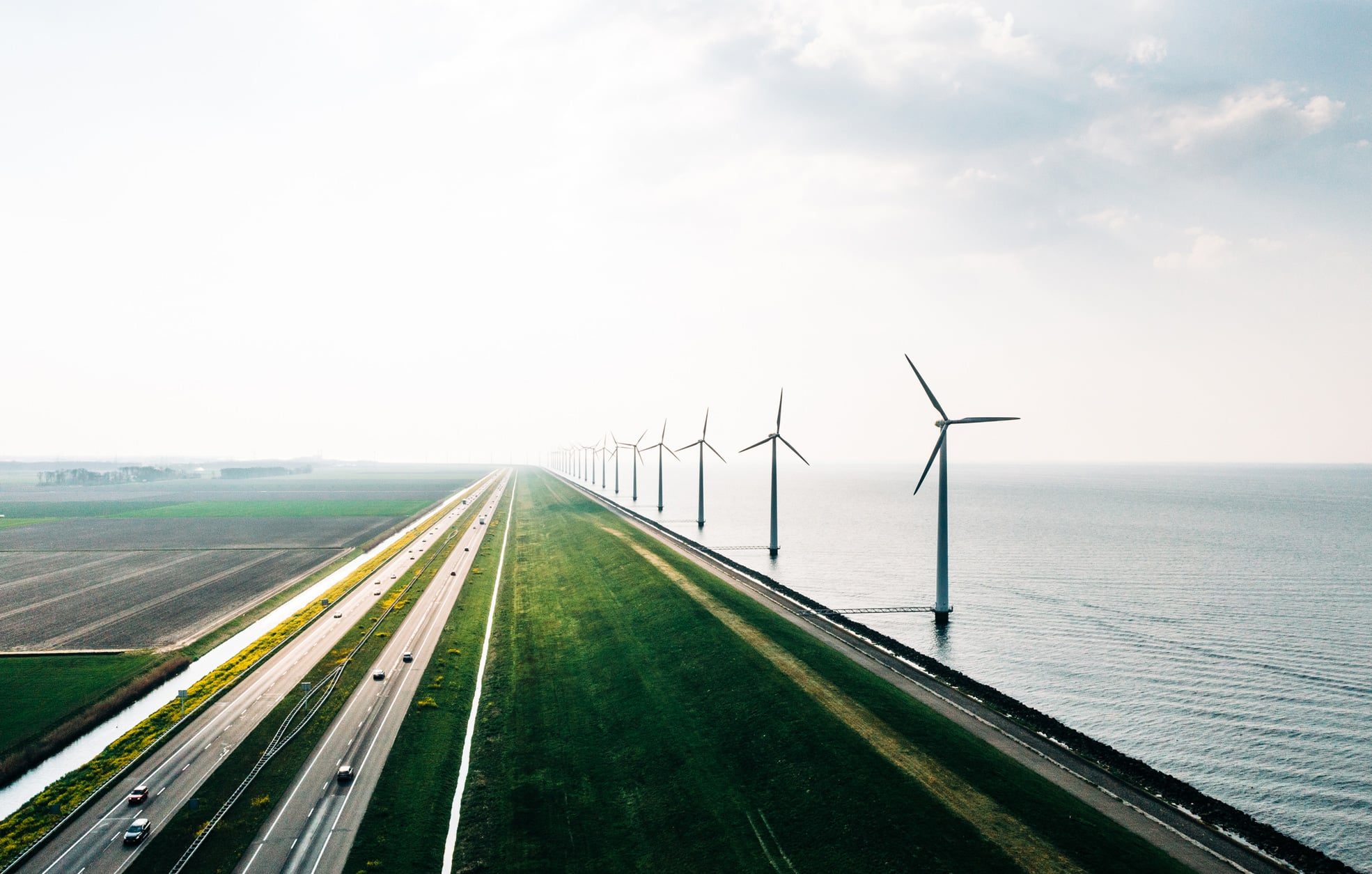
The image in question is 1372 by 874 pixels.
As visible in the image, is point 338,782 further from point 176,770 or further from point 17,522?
point 17,522

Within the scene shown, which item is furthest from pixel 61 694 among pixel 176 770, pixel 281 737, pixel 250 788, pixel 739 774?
pixel 739 774

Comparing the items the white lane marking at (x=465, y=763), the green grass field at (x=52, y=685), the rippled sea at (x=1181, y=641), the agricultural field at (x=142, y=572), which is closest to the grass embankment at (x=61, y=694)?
the green grass field at (x=52, y=685)

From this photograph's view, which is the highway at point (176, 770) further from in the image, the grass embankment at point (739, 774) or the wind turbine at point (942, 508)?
the wind turbine at point (942, 508)

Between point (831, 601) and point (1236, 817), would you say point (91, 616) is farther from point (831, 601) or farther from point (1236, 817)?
point (1236, 817)

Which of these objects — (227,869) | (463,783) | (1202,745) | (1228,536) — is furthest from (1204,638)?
(1228,536)

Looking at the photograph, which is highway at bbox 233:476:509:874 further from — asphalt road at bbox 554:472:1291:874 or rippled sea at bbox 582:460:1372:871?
rippled sea at bbox 582:460:1372:871
